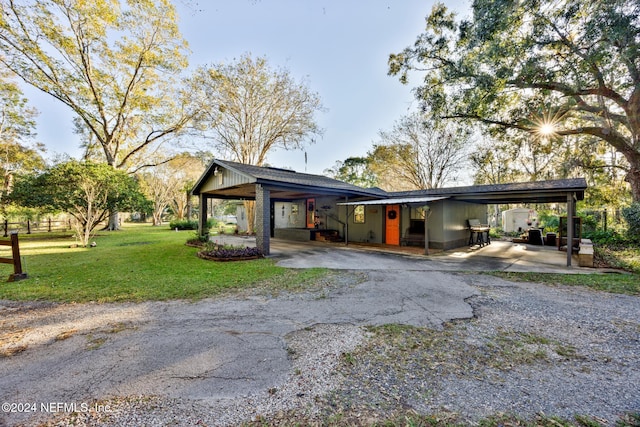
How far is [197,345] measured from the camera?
2879 millimetres

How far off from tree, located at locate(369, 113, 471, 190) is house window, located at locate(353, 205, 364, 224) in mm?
10945

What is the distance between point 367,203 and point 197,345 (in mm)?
8847

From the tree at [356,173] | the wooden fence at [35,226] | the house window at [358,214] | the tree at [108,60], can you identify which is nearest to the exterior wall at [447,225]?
the house window at [358,214]

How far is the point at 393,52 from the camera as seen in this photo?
43.0 feet

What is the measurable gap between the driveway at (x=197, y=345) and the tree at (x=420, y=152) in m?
18.3

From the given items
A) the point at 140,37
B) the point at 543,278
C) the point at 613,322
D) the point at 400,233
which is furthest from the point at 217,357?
the point at 140,37

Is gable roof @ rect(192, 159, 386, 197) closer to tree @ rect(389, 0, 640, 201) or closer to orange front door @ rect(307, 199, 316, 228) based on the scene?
orange front door @ rect(307, 199, 316, 228)

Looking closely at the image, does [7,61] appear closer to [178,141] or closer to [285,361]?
[178,141]

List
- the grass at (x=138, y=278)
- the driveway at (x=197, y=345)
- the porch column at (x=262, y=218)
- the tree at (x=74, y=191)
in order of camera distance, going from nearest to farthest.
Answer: the driveway at (x=197, y=345) < the grass at (x=138, y=278) < the porch column at (x=262, y=218) < the tree at (x=74, y=191)

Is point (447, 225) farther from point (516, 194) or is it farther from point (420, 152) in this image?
point (420, 152)

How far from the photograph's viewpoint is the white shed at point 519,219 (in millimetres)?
17109

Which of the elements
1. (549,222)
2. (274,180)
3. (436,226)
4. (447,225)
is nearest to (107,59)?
(274,180)

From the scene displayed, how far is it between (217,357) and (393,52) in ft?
49.4

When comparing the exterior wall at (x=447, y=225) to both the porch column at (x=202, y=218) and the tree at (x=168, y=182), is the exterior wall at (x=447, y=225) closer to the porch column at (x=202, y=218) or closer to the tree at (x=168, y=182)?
the porch column at (x=202, y=218)
